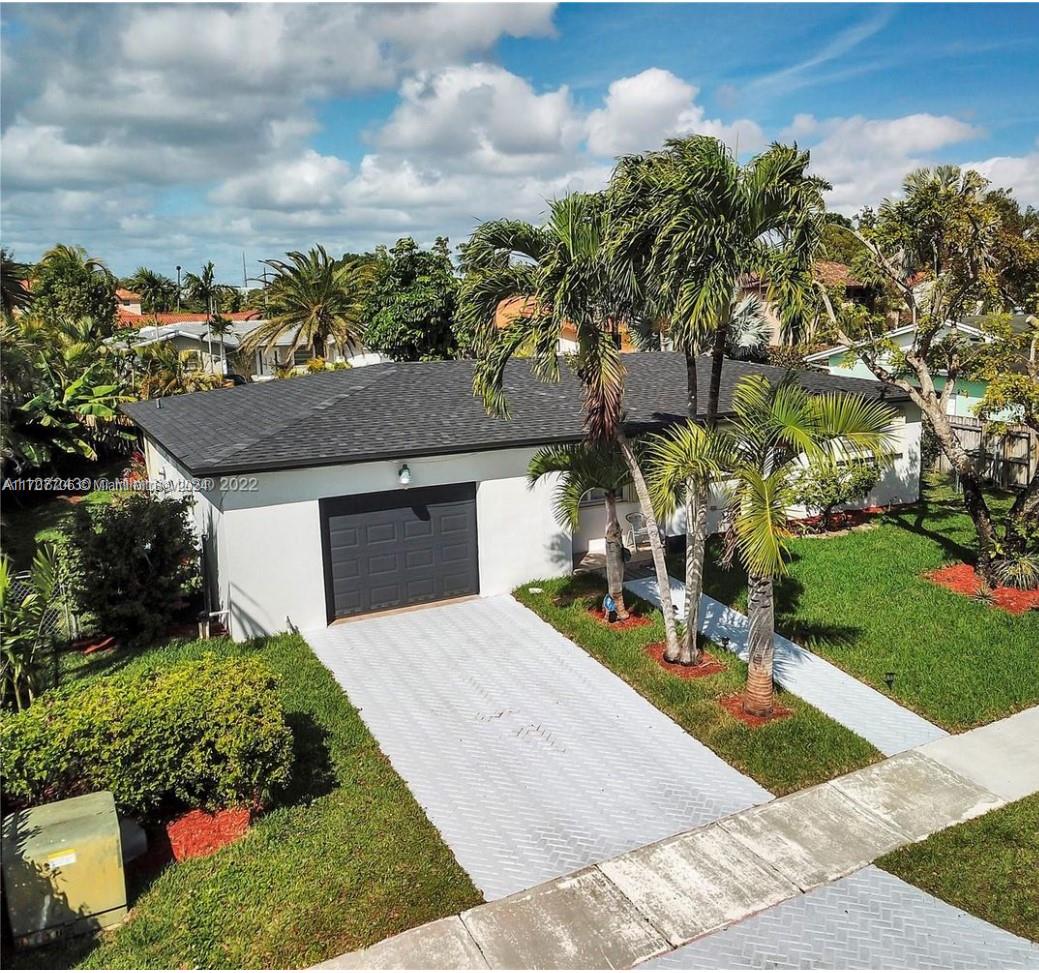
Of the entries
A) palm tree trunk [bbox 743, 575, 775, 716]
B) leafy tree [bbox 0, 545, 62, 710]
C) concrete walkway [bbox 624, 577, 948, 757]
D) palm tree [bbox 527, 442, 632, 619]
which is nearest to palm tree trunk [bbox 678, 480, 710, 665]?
concrete walkway [bbox 624, 577, 948, 757]

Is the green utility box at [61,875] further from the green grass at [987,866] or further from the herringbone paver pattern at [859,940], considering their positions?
the green grass at [987,866]

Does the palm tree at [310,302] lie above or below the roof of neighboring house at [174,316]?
below

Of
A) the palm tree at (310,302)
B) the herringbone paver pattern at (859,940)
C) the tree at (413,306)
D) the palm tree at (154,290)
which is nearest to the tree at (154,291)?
the palm tree at (154,290)

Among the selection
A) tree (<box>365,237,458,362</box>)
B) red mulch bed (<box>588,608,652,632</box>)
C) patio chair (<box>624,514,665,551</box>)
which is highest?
tree (<box>365,237,458,362</box>)

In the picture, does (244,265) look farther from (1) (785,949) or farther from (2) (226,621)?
(1) (785,949)

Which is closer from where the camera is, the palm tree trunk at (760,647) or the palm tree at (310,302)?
the palm tree trunk at (760,647)

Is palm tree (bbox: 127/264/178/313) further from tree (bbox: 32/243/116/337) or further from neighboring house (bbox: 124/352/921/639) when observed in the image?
neighboring house (bbox: 124/352/921/639)

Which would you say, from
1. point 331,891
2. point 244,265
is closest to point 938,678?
point 331,891

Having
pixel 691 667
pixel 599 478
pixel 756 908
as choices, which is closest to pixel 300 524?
pixel 599 478
